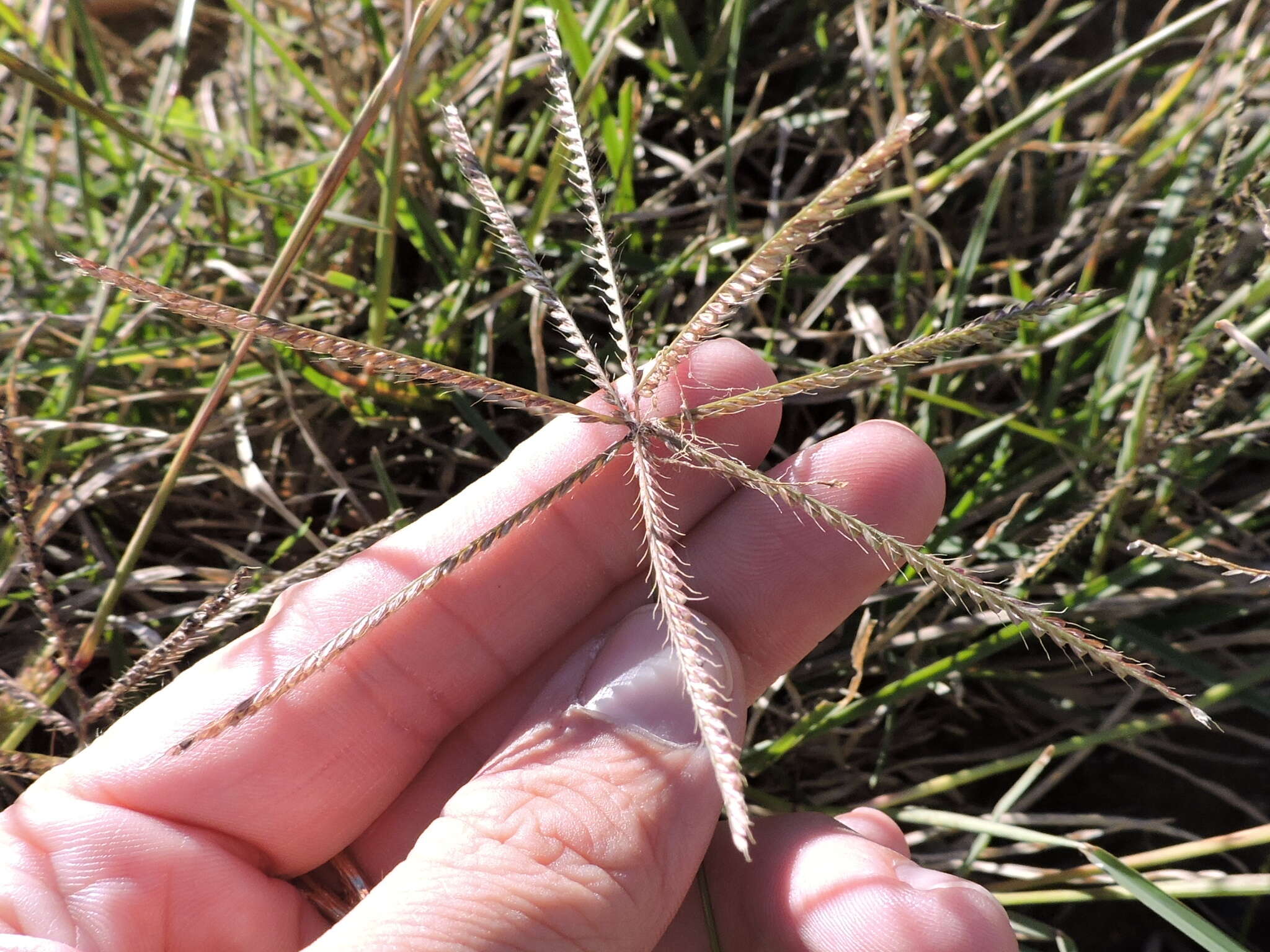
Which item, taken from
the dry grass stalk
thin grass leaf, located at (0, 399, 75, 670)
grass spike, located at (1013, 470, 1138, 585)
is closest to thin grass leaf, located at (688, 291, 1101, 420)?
the dry grass stalk

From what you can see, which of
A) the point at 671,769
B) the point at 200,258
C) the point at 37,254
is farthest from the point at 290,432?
the point at 671,769

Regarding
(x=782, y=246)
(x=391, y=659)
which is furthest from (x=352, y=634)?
(x=782, y=246)

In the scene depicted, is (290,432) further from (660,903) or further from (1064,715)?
(1064,715)

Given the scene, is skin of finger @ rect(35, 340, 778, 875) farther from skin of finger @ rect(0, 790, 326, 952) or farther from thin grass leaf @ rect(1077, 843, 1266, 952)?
thin grass leaf @ rect(1077, 843, 1266, 952)

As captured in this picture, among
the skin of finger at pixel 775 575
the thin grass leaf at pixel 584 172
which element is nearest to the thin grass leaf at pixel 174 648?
the skin of finger at pixel 775 575

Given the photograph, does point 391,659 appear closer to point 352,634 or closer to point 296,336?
point 352,634
